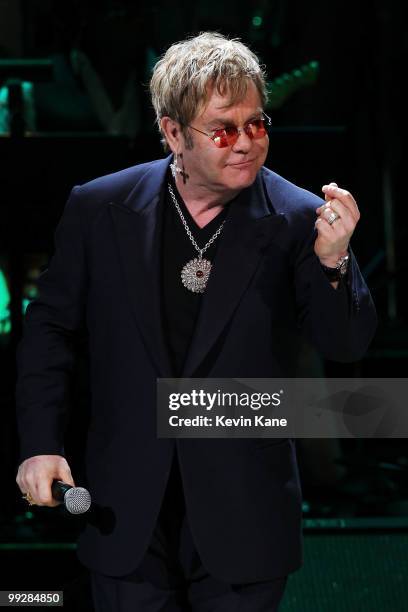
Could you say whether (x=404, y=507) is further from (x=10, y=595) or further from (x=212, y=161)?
(x=212, y=161)

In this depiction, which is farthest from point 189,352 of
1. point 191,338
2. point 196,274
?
point 196,274

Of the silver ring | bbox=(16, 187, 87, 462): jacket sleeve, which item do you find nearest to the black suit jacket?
bbox=(16, 187, 87, 462): jacket sleeve

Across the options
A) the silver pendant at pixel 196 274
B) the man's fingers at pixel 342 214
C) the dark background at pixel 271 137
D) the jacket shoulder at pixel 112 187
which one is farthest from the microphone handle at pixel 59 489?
the dark background at pixel 271 137

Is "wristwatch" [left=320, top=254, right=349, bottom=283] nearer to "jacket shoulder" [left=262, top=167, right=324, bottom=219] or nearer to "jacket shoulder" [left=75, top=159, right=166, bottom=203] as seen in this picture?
"jacket shoulder" [left=262, top=167, right=324, bottom=219]

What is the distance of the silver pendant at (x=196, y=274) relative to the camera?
7.02 ft

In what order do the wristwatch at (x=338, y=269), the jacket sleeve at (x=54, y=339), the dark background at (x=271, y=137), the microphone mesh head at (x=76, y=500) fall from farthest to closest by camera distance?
the dark background at (x=271, y=137) → the jacket sleeve at (x=54, y=339) → the wristwatch at (x=338, y=269) → the microphone mesh head at (x=76, y=500)

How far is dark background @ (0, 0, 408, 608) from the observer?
3.77 m

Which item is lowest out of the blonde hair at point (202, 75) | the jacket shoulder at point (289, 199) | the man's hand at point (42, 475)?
the man's hand at point (42, 475)

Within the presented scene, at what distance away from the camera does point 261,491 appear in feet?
6.84

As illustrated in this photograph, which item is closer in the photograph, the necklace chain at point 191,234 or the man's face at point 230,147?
the man's face at point 230,147

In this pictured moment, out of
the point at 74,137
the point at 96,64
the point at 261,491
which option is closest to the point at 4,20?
the point at 96,64

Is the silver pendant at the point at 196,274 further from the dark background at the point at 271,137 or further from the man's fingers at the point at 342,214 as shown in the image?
the dark background at the point at 271,137

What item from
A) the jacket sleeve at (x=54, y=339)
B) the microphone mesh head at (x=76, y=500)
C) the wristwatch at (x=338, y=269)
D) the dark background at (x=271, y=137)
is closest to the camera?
the microphone mesh head at (x=76, y=500)

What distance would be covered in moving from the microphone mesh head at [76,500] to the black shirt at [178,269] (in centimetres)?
32
